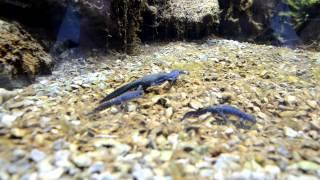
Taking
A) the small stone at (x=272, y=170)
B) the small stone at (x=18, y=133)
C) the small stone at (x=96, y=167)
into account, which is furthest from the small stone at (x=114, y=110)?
the small stone at (x=272, y=170)

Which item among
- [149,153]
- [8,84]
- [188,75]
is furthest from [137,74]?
[149,153]

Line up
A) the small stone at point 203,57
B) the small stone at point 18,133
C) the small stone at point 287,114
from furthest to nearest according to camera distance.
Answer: the small stone at point 203,57, the small stone at point 287,114, the small stone at point 18,133

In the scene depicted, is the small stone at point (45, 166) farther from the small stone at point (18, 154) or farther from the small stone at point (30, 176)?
the small stone at point (18, 154)

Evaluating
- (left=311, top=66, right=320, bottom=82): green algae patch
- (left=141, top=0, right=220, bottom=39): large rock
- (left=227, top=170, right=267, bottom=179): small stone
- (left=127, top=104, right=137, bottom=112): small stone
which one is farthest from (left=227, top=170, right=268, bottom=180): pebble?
(left=141, top=0, right=220, bottom=39): large rock

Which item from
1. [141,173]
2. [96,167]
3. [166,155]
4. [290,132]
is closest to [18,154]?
[96,167]

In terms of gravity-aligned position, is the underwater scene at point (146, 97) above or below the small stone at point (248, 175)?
above

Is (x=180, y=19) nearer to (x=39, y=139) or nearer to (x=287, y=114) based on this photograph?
(x=287, y=114)

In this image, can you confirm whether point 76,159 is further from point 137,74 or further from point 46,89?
point 137,74
